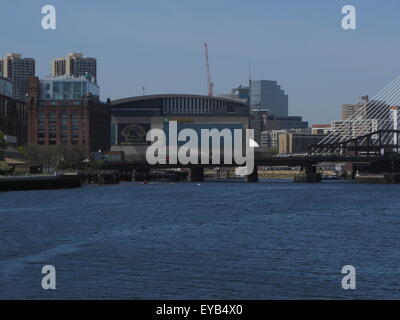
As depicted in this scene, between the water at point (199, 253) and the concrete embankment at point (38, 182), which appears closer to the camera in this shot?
the water at point (199, 253)

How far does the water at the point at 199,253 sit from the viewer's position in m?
42.0

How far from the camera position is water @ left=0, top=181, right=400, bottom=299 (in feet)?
138

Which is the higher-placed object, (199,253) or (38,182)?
(38,182)

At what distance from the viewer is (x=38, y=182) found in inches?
6166

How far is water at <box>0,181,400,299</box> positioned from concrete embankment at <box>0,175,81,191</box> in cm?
5315

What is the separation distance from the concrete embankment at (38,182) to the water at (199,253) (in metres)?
53.2

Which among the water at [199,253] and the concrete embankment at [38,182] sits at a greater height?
the concrete embankment at [38,182]

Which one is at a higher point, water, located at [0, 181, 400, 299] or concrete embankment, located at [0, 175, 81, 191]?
concrete embankment, located at [0, 175, 81, 191]

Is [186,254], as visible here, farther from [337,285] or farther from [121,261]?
[337,285]

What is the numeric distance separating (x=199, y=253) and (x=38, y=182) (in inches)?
4165

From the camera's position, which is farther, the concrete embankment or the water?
the concrete embankment

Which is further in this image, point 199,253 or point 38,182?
point 38,182
